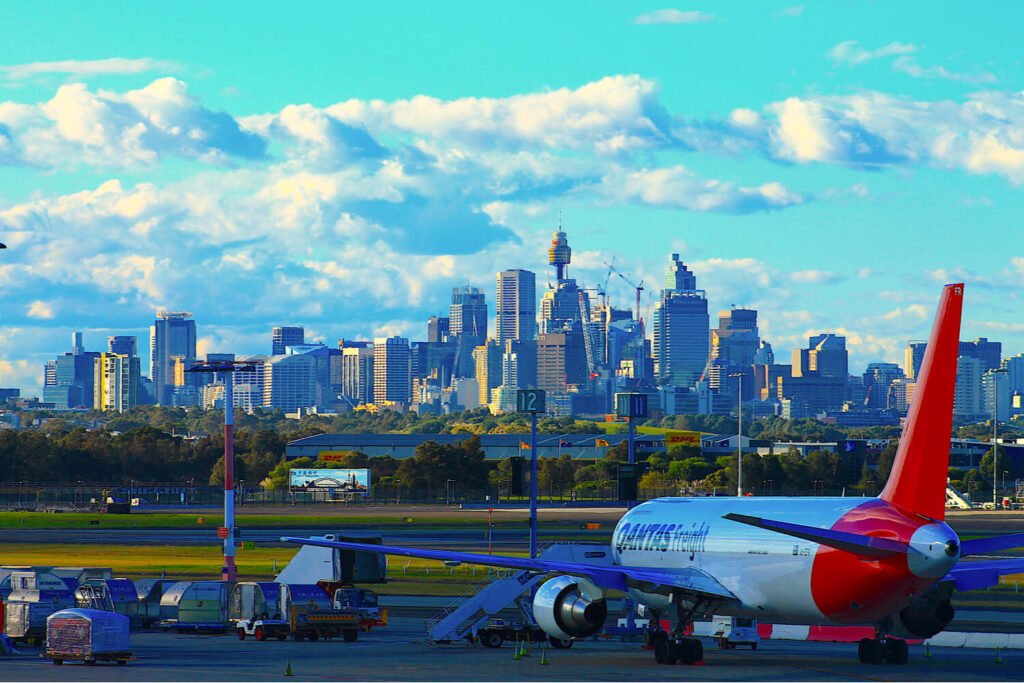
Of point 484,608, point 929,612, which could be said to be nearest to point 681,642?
point 929,612

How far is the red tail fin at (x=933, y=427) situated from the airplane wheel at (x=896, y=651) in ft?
23.3

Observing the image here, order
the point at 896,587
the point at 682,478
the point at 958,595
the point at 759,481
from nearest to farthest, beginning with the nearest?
the point at 896,587
the point at 958,595
the point at 759,481
the point at 682,478

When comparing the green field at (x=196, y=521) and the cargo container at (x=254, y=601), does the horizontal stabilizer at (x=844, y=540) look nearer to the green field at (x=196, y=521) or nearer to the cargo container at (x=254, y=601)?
the cargo container at (x=254, y=601)

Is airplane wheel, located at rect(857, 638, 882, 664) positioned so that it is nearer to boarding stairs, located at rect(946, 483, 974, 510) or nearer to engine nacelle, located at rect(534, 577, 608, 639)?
engine nacelle, located at rect(534, 577, 608, 639)

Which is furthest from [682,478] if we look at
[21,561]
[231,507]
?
[231,507]

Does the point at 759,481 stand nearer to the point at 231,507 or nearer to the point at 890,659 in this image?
the point at 231,507

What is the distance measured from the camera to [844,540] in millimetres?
41156

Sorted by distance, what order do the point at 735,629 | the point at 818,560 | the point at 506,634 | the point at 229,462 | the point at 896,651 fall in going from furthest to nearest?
1. the point at 229,462
2. the point at 506,634
3. the point at 735,629
4. the point at 896,651
5. the point at 818,560

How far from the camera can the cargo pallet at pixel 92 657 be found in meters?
45.9

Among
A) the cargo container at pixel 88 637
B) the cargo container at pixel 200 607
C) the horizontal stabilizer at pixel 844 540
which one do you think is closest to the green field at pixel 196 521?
the cargo container at pixel 200 607

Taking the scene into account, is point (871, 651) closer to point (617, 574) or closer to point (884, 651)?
point (884, 651)

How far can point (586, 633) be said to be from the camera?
4753 centimetres

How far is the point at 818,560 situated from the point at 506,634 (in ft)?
51.3

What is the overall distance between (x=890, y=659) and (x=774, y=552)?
5882 millimetres
